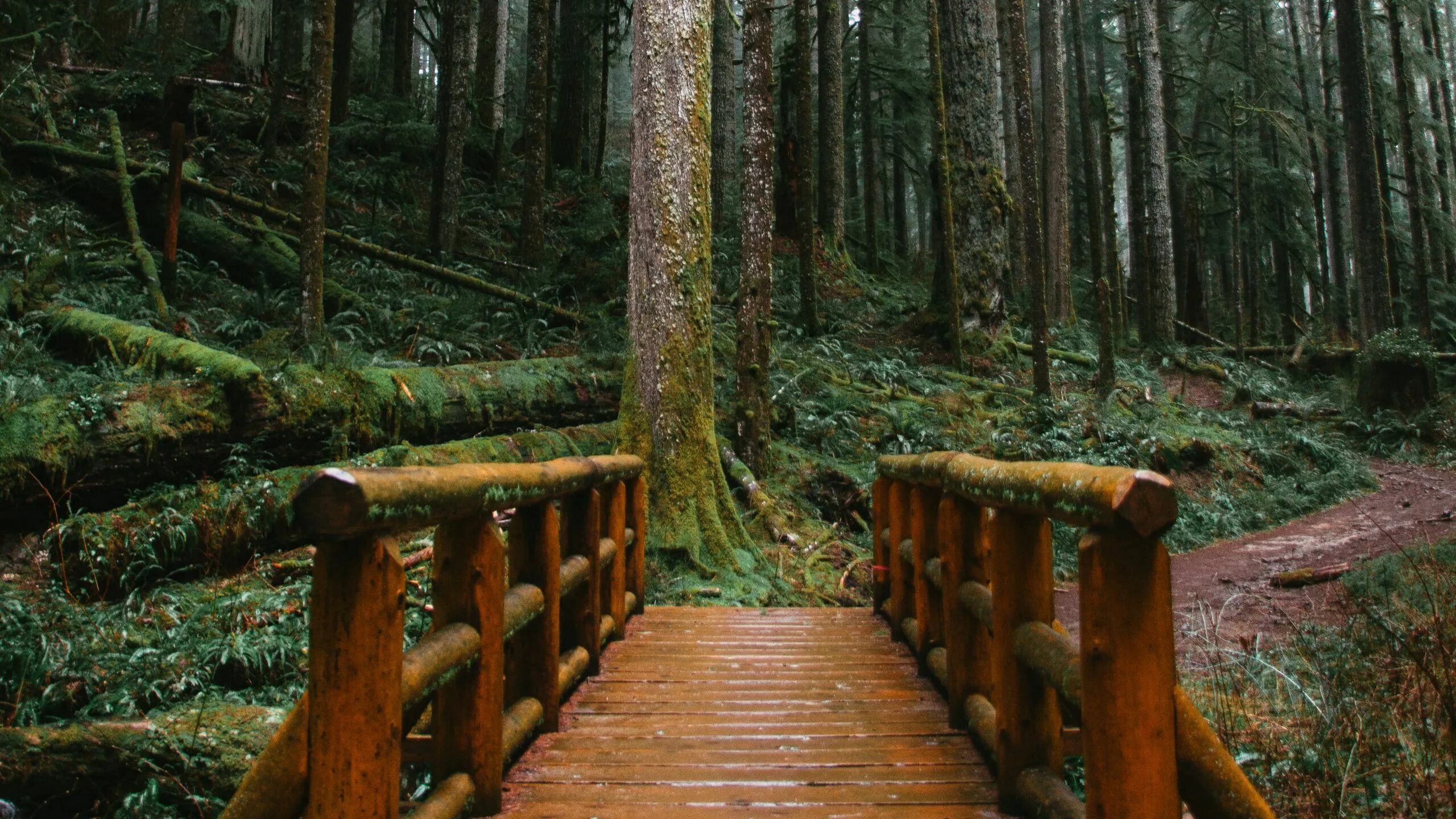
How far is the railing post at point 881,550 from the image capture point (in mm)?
6371

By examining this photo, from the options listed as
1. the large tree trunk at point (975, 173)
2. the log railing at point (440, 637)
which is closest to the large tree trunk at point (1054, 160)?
the large tree trunk at point (975, 173)

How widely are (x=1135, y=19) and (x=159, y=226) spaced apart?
19828mm

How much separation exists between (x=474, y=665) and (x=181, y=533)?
4.30 metres

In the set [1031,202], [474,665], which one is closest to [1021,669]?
[474,665]

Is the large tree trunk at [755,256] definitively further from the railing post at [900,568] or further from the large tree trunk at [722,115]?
the large tree trunk at [722,115]

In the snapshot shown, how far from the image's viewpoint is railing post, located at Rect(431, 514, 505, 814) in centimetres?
275

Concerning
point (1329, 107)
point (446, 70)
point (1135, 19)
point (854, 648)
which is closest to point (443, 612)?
point (854, 648)

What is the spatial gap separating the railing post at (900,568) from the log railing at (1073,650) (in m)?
1.03

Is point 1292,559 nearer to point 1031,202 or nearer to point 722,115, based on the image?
point 1031,202

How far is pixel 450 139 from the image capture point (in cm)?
1495

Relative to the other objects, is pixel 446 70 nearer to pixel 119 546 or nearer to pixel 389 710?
pixel 119 546

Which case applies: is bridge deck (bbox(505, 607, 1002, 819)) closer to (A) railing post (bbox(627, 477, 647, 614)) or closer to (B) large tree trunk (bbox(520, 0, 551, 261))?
(A) railing post (bbox(627, 477, 647, 614))

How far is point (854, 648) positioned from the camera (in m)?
5.38

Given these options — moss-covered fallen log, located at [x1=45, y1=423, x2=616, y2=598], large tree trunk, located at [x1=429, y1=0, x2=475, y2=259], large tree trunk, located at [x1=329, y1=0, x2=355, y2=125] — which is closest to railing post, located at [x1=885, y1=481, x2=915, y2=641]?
moss-covered fallen log, located at [x1=45, y1=423, x2=616, y2=598]
